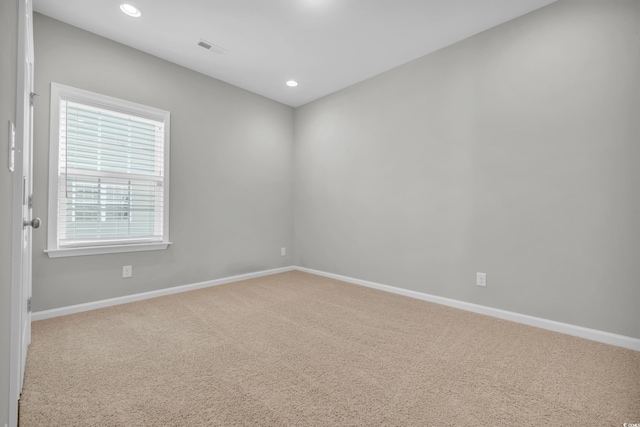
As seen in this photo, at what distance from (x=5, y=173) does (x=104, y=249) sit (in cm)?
208

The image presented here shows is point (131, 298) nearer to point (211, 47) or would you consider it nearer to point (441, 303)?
point (211, 47)

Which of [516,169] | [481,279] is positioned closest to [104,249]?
[481,279]

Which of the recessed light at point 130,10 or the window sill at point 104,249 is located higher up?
the recessed light at point 130,10

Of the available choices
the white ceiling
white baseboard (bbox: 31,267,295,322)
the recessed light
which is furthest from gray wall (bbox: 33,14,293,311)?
the recessed light

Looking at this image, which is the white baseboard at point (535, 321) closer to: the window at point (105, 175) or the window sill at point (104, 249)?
the window sill at point (104, 249)

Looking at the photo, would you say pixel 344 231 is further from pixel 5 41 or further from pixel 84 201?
pixel 5 41

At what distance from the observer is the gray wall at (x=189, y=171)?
249 centimetres

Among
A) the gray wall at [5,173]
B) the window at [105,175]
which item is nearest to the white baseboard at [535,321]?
the window at [105,175]

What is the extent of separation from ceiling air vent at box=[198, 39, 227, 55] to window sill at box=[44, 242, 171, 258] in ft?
6.93

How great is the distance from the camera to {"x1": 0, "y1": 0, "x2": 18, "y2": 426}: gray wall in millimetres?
934

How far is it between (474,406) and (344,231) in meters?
2.62

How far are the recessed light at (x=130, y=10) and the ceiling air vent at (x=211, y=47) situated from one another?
1.77 ft

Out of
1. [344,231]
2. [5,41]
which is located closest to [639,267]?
[344,231]

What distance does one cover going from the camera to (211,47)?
9.64 feet
